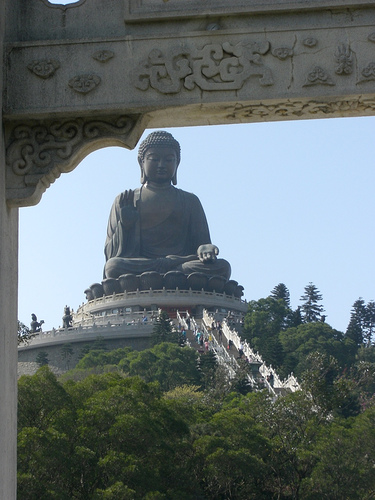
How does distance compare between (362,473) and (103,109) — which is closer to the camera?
(103,109)

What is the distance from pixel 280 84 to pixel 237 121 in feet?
1.17

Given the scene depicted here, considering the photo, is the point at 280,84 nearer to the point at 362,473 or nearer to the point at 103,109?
the point at 103,109

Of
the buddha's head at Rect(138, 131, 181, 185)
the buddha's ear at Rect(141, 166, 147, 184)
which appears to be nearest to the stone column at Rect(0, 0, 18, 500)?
the buddha's head at Rect(138, 131, 181, 185)

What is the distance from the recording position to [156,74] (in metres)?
5.69

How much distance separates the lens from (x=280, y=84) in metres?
5.69

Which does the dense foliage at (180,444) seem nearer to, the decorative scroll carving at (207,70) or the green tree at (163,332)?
the decorative scroll carving at (207,70)

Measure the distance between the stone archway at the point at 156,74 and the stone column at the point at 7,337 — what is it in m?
0.02

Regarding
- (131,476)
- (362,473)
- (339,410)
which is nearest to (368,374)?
(339,410)

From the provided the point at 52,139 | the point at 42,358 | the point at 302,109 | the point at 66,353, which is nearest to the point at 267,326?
the point at 66,353

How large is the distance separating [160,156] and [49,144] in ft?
167

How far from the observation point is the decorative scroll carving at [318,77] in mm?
5645

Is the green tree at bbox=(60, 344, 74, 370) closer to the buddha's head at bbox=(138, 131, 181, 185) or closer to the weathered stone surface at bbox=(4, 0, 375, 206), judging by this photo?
the buddha's head at bbox=(138, 131, 181, 185)

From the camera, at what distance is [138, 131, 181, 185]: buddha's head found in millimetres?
56500

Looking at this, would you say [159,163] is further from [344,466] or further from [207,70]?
[207,70]
